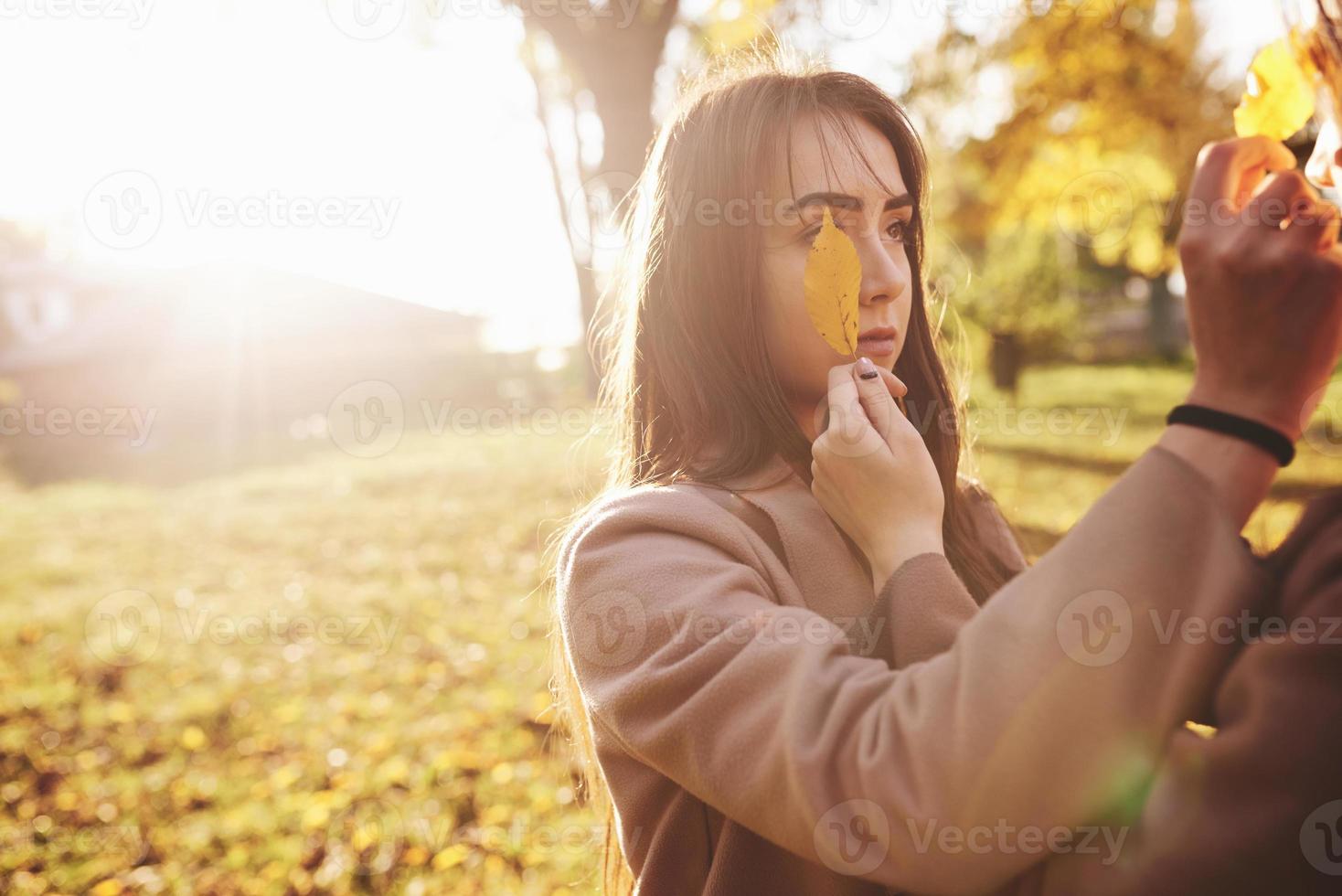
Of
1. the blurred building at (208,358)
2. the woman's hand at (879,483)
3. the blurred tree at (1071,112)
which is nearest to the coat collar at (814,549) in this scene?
the woman's hand at (879,483)

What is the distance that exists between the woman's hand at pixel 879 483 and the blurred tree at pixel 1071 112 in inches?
288

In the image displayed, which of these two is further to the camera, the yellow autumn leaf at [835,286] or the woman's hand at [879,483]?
the yellow autumn leaf at [835,286]

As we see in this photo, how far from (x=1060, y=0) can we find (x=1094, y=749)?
8.78 metres

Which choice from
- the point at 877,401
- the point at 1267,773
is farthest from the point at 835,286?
the point at 1267,773

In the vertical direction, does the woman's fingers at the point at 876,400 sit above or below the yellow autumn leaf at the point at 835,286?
below

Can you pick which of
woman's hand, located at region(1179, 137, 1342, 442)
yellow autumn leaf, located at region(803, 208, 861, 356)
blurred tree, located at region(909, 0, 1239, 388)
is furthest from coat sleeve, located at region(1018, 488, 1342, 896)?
blurred tree, located at region(909, 0, 1239, 388)

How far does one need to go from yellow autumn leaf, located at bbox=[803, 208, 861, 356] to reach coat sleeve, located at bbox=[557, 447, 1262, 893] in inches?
24.2

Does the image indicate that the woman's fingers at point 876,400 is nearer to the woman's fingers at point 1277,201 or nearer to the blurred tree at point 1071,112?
the woman's fingers at point 1277,201

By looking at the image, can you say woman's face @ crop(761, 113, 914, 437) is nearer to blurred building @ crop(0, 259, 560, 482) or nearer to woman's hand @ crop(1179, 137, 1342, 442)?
woman's hand @ crop(1179, 137, 1342, 442)

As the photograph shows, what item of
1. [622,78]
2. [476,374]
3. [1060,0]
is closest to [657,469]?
[622,78]

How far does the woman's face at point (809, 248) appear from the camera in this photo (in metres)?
1.67

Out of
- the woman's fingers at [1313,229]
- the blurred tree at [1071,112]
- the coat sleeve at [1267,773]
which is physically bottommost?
the coat sleeve at [1267,773]

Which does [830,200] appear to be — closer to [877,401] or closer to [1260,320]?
[877,401]

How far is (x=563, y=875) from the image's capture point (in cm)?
350
